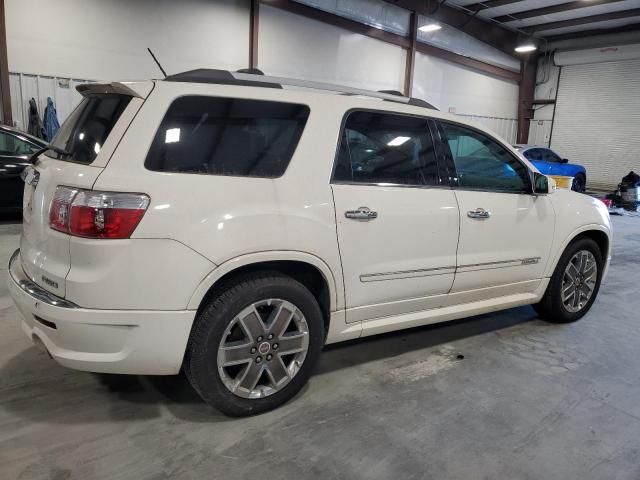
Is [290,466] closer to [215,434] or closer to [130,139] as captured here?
[215,434]

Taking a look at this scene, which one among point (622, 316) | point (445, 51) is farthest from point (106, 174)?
point (445, 51)

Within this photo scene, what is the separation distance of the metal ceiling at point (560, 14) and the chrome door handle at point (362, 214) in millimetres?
14418

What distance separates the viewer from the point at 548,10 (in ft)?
50.8

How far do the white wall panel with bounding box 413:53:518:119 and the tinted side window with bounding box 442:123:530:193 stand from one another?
41.8 feet

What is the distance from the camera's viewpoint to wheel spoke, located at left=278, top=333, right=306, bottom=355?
103 inches

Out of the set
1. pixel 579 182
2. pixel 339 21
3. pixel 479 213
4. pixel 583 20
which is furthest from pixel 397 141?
pixel 583 20

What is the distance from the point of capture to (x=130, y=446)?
2.32 meters

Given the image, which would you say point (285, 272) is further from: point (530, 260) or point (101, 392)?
point (530, 260)

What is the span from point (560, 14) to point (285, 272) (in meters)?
16.9

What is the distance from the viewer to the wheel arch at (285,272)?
230 centimetres

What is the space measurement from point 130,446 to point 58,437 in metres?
0.35

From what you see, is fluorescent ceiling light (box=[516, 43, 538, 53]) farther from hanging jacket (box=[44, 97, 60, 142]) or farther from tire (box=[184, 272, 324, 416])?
tire (box=[184, 272, 324, 416])

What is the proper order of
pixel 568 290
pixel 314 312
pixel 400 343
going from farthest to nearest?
pixel 568 290 → pixel 400 343 → pixel 314 312

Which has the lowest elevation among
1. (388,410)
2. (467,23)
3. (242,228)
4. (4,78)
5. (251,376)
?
(388,410)
